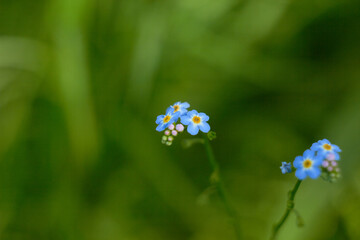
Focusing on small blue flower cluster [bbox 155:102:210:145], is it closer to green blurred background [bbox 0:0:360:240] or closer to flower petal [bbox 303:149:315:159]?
flower petal [bbox 303:149:315:159]

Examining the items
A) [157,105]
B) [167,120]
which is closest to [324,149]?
[167,120]

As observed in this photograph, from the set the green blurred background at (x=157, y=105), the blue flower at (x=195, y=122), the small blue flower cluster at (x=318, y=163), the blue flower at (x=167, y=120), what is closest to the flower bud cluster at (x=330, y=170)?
the small blue flower cluster at (x=318, y=163)

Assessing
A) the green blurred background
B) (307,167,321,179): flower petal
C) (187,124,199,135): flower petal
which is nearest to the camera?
(307,167,321,179): flower petal

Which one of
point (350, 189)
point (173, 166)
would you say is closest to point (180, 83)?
point (173, 166)

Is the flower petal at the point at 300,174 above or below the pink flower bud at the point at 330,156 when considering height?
below

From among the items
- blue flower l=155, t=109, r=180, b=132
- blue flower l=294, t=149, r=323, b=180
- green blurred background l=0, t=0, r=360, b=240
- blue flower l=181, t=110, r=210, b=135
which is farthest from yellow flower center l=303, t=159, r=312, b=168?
green blurred background l=0, t=0, r=360, b=240

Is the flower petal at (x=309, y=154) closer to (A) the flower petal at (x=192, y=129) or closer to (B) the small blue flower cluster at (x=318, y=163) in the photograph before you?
(B) the small blue flower cluster at (x=318, y=163)

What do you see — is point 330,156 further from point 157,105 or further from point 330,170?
point 157,105
